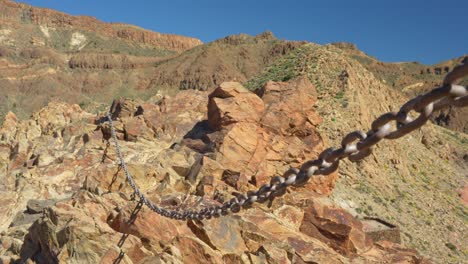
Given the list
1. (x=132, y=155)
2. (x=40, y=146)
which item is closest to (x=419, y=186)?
(x=132, y=155)

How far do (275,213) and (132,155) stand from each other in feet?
28.1

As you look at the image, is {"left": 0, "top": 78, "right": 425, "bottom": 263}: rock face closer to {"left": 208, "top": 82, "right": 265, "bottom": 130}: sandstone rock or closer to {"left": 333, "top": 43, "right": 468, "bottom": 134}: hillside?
{"left": 208, "top": 82, "right": 265, "bottom": 130}: sandstone rock

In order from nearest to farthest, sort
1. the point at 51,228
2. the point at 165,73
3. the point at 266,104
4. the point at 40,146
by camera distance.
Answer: the point at 51,228 < the point at 266,104 < the point at 40,146 < the point at 165,73

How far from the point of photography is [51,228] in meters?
9.12

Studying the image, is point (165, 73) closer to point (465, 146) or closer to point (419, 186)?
point (465, 146)

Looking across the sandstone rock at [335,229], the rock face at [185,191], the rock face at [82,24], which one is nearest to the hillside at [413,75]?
the rock face at [82,24]

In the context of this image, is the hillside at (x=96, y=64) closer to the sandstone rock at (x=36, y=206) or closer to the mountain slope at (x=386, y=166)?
the mountain slope at (x=386, y=166)

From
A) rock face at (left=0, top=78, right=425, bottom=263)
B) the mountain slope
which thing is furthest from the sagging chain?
the mountain slope

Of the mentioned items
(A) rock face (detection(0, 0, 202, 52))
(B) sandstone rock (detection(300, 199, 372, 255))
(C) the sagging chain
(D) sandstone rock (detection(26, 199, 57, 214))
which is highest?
(A) rock face (detection(0, 0, 202, 52))

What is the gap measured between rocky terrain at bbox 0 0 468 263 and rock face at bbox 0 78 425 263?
0.04m

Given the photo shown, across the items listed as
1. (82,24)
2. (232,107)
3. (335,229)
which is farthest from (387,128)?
(82,24)

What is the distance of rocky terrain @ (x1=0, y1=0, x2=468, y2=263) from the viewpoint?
9250 millimetres

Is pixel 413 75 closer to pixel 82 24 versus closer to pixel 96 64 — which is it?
pixel 96 64

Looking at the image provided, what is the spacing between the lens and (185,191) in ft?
43.8
